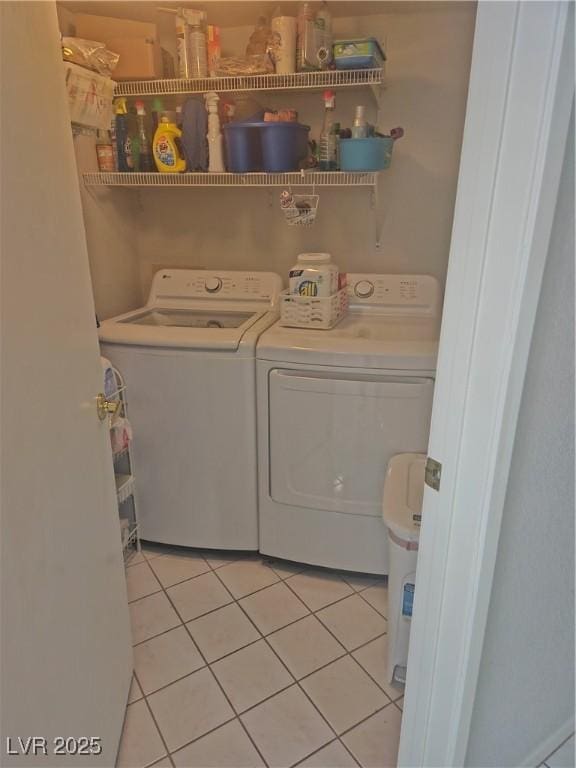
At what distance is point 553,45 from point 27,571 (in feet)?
3.56

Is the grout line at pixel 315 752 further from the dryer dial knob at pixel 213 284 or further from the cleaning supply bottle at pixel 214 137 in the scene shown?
the cleaning supply bottle at pixel 214 137

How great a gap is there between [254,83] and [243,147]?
0.23 meters

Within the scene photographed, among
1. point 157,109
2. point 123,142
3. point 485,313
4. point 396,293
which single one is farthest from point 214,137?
point 485,313

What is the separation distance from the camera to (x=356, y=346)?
1761mm

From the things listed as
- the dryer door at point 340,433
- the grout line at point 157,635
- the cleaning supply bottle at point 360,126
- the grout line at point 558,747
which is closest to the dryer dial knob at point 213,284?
the dryer door at point 340,433

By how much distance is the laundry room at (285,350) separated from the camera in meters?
1.70

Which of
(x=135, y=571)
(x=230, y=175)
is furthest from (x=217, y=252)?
(x=135, y=571)

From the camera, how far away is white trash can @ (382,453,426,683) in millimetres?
1444

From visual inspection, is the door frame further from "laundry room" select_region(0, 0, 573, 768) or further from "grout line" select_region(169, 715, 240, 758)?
"grout line" select_region(169, 715, 240, 758)

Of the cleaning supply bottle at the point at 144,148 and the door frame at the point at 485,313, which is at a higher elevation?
the cleaning supply bottle at the point at 144,148

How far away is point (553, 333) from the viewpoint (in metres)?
0.78

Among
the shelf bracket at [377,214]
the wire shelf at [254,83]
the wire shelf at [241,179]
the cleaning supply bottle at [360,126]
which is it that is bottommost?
the shelf bracket at [377,214]

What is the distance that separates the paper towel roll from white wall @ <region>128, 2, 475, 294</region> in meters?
0.28

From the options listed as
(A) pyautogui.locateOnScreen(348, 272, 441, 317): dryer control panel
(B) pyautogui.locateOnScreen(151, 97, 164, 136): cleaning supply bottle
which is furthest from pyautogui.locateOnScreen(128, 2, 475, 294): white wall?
(B) pyautogui.locateOnScreen(151, 97, 164, 136): cleaning supply bottle
